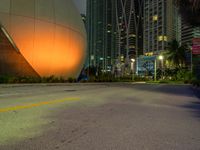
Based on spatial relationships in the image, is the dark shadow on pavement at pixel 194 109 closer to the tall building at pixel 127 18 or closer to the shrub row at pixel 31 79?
the shrub row at pixel 31 79

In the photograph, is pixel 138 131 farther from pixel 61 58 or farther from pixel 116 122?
pixel 61 58

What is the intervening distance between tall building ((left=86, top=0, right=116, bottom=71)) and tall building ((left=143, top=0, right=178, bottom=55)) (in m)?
26.8

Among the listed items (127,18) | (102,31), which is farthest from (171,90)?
(102,31)

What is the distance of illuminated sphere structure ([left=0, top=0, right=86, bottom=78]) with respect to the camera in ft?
67.4

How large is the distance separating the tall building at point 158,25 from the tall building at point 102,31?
2684 centimetres

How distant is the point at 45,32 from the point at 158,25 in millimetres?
123338

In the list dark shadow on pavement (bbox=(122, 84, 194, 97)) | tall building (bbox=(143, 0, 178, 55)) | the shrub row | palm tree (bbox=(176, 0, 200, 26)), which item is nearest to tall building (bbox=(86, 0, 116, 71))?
tall building (bbox=(143, 0, 178, 55))

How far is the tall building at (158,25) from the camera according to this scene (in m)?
129

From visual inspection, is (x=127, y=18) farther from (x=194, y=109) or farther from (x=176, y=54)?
(x=194, y=109)

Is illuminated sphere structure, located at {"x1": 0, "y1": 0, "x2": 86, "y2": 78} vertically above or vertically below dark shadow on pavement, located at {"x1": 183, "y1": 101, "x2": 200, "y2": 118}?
above

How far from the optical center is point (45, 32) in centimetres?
2259

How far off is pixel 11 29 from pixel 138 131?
18792 millimetres

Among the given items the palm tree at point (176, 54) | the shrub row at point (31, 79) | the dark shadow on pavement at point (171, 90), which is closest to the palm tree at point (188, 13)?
the dark shadow on pavement at point (171, 90)

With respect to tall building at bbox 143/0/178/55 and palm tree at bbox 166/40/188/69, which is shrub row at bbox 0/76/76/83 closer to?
palm tree at bbox 166/40/188/69
